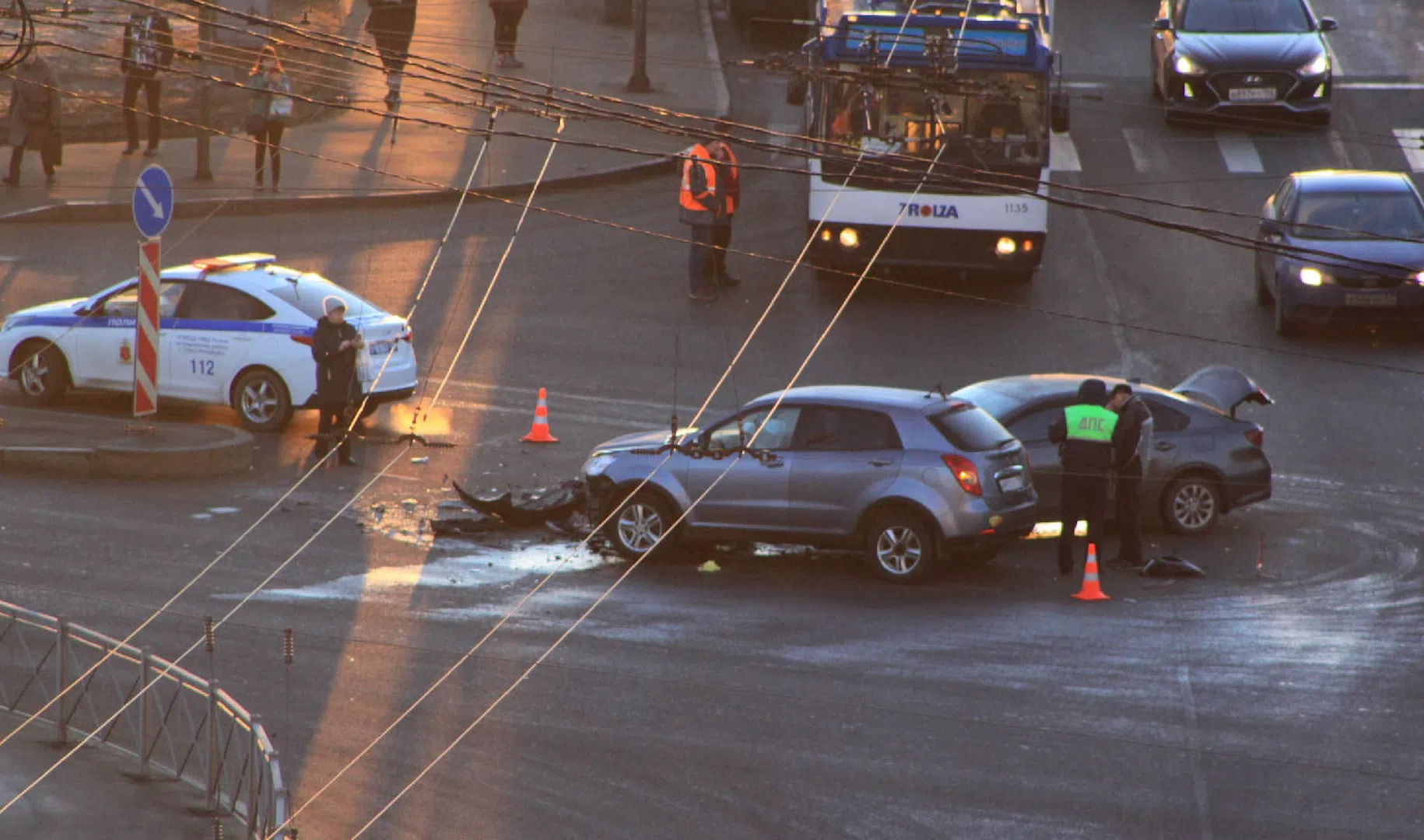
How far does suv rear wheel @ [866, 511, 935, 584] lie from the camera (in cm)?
1538

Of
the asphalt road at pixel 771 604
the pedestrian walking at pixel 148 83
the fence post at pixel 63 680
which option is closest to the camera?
the asphalt road at pixel 771 604

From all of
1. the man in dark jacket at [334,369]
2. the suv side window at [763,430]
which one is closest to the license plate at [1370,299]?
the suv side window at [763,430]

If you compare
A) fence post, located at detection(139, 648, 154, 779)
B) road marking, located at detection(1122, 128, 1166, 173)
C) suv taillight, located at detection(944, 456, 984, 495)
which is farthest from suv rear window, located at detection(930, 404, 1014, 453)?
road marking, located at detection(1122, 128, 1166, 173)

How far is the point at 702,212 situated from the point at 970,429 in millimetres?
8937

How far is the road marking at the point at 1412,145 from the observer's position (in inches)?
1146

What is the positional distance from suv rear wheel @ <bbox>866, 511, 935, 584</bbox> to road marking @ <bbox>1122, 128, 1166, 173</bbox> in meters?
14.6

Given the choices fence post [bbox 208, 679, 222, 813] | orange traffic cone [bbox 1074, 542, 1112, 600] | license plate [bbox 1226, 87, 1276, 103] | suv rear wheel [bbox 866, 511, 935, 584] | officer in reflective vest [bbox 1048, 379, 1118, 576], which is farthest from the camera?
license plate [bbox 1226, 87, 1276, 103]

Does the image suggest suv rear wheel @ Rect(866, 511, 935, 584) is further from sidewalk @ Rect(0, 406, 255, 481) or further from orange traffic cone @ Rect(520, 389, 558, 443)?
sidewalk @ Rect(0, 406, 255, 481)

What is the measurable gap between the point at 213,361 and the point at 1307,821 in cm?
1201

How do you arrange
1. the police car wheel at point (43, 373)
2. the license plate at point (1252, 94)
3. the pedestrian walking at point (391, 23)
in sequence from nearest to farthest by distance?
the police car wheel at point (43, 373) < the license plate at point (1252, 94) < the pedestrian walking at point (391, 23)

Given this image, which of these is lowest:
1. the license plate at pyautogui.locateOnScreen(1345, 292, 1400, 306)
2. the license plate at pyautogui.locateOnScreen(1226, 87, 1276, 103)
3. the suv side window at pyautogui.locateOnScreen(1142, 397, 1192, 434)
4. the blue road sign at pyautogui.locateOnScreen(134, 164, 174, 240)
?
the suv side window at pyautogui.locateOnScreen(1142, 397, 1192, 434)

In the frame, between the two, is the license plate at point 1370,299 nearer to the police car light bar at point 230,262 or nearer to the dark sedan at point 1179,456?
the dark sedan at point 1179,456

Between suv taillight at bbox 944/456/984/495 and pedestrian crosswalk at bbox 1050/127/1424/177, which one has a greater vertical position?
pedestrian crosswalk at bbox 1050/127/1424/177

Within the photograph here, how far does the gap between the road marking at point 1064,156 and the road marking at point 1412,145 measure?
4.55 m
